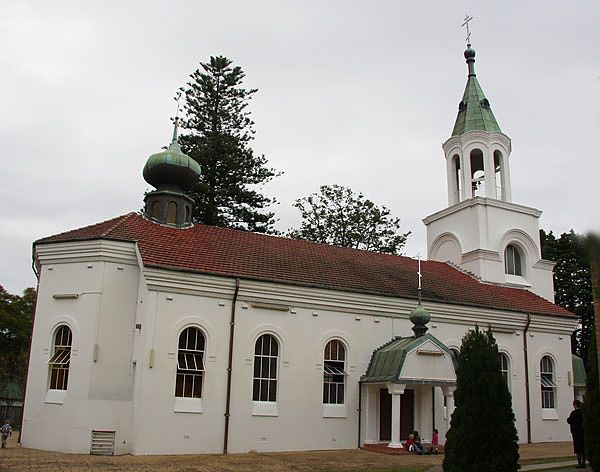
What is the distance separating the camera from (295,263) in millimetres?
23312

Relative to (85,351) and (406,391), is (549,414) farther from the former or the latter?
(85,351)

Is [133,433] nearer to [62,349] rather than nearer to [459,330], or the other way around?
[62,349]

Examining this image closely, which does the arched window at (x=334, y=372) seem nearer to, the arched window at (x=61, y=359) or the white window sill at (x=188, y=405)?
the white window sill at (x=188, y=405)

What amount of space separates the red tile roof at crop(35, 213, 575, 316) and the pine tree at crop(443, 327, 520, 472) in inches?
A: 359

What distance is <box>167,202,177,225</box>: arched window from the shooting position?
78.5 feet

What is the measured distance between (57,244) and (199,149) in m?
18.6

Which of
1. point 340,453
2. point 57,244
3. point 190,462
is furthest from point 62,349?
point 340,453

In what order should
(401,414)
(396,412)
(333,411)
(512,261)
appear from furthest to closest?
(512,261) → (401,414) → (333,411) → (396,412)

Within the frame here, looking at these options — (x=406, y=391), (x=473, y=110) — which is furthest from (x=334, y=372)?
(x=473, y=110)

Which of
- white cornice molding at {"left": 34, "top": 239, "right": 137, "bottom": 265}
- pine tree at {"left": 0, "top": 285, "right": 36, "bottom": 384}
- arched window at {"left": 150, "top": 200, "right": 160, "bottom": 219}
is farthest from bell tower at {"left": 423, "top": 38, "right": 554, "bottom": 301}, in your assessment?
pine tree at {"left": 0, "top": 285, "right": 36, "bottom": 384}

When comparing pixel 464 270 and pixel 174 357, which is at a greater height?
pixel 464 270

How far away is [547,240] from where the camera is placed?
48438mm

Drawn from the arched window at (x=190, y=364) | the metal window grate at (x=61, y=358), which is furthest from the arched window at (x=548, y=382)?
the metal window grate at (x=61, y=358)

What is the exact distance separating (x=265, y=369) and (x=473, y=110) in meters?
19.1
